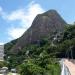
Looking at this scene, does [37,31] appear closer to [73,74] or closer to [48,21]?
[48,21]

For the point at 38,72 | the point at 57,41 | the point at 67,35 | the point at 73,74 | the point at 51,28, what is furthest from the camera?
the point at 51,28

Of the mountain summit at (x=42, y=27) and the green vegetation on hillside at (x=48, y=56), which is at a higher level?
the mountain summit at (x=42, y=27)

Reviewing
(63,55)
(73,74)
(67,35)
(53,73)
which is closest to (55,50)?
(63,55)

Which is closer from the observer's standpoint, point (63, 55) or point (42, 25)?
point (63, 55)

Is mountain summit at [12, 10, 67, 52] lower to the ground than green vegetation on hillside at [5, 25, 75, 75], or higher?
higher

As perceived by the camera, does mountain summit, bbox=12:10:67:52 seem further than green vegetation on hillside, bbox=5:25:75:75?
Yes

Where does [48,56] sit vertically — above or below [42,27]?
below

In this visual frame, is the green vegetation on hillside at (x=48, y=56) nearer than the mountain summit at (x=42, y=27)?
Yes

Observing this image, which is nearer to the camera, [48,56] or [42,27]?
[48,56]
